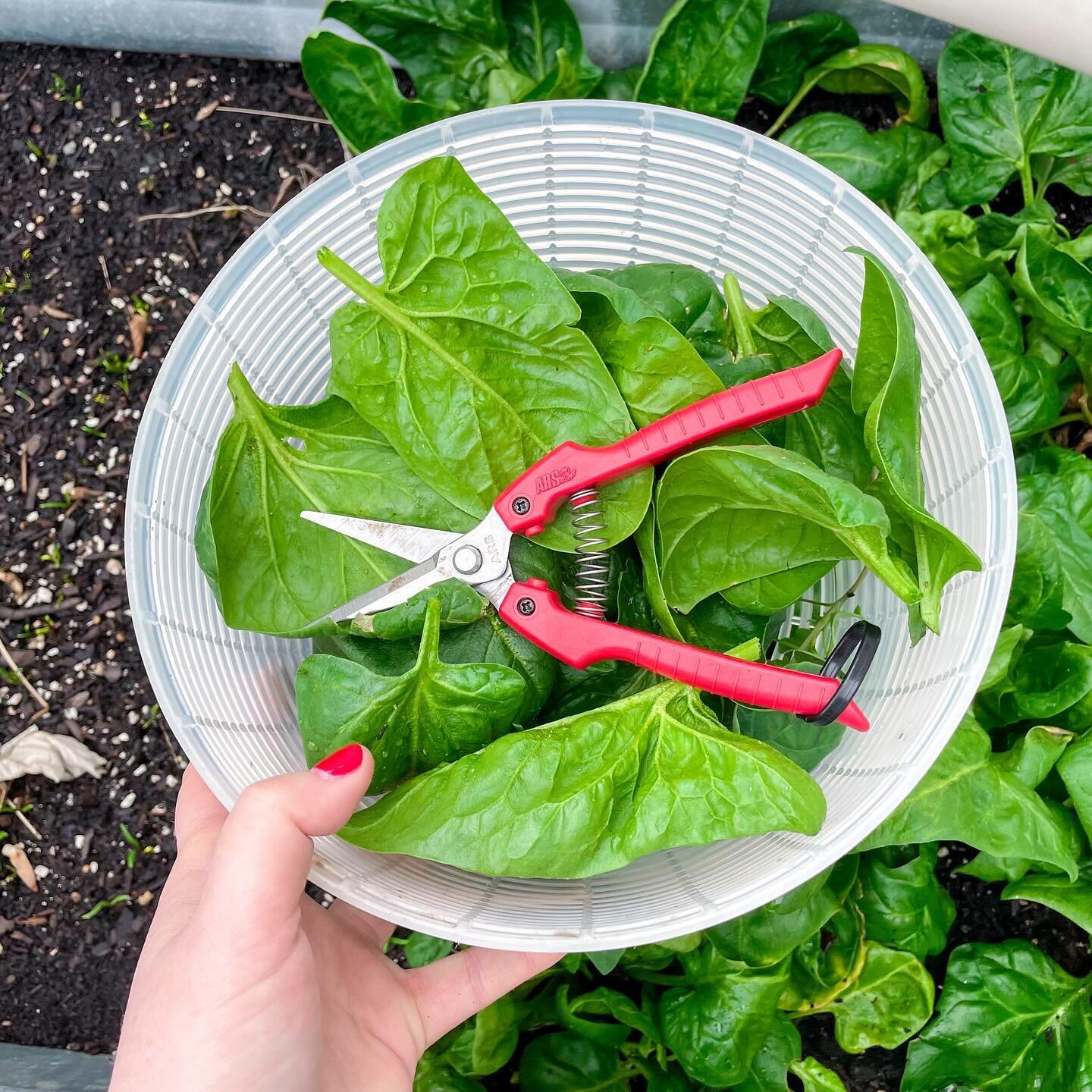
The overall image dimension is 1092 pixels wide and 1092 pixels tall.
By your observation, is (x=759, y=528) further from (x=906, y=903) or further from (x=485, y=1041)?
(x=485, y=1041)

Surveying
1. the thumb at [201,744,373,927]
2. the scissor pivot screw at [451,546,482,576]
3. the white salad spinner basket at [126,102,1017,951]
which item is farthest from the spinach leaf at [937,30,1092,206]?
the thumb at [201,744,373,927]

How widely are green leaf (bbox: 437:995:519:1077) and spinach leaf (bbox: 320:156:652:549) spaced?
0.47 metres

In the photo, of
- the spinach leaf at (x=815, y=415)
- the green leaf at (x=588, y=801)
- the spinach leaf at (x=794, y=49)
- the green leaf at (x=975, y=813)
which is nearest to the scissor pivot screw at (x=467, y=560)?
the green leaf at (x=588, y=801)

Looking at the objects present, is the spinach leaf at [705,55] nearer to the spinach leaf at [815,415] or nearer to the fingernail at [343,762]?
the spinach leaf at [815,415]

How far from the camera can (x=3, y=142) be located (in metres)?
1.20

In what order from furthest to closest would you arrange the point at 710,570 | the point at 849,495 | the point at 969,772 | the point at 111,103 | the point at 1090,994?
the point at 111,103
the point at 1090,994
the point at 969,772
the point at 710,570
the point at 849,495

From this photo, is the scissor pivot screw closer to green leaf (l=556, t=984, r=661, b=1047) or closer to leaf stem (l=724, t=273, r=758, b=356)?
leaf stem (l=724, t=273, r=758, b=356)

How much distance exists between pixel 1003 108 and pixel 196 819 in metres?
0.97

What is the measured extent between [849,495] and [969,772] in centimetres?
40

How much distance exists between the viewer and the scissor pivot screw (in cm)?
79

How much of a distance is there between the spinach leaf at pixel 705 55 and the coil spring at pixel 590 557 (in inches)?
18.2

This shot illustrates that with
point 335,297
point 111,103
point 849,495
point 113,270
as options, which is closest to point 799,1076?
point 849,495

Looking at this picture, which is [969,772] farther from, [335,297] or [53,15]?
[53,15]

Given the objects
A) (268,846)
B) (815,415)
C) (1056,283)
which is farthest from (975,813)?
(268,846)
